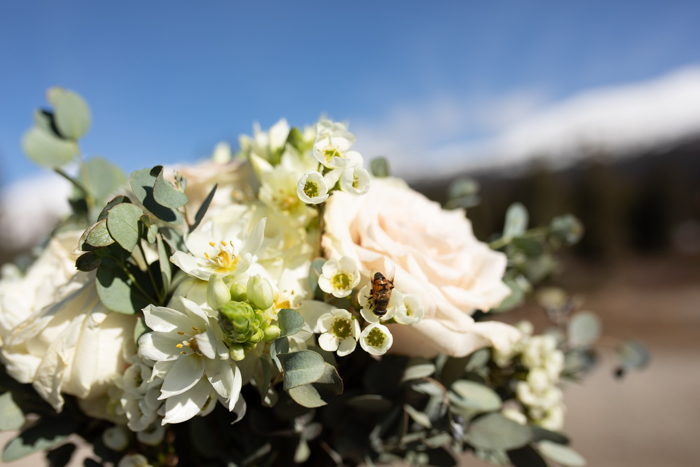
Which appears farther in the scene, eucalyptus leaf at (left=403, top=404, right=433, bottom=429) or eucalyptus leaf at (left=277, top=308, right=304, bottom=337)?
eucalyptus leaf at (left=403, top=404, right=433, bottom=429)

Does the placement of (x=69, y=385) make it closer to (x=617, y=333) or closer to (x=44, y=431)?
(x=44, y=431)

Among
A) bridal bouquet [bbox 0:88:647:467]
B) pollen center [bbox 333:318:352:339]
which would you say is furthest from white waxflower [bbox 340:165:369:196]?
pollen center [bbox 333:318:352:339]

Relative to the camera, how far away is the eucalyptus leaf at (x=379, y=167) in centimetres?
54

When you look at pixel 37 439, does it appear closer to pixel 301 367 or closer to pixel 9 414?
pixel 9 414

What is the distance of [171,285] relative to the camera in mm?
380

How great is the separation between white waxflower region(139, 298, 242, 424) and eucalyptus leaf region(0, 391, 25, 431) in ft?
0.74

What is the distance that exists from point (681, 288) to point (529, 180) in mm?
2414

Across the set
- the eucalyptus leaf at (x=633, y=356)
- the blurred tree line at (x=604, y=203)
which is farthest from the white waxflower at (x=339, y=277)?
the blurred tree line at (x=604, y=203)

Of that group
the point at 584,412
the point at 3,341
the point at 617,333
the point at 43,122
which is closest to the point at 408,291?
the point at 3,341

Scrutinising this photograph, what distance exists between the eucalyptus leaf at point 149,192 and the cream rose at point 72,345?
92 millimetres

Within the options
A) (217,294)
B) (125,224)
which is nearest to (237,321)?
(217,294)

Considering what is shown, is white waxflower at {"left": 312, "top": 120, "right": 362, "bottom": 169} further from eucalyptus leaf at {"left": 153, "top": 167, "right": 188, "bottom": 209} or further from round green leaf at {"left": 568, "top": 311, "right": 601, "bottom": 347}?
round green leaf at {"left": 568, "top": 311, "right": 601, "bottom": 347}

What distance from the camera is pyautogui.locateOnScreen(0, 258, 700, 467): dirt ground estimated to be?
1.91 meters

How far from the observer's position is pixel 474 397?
48cm
